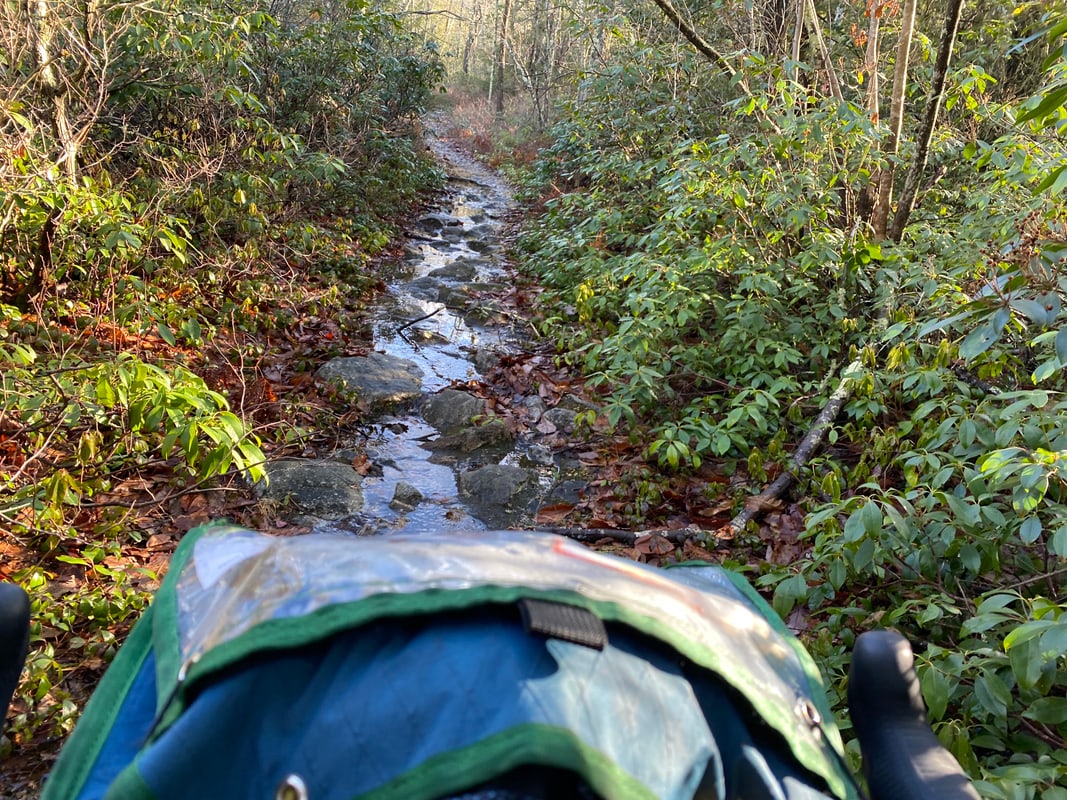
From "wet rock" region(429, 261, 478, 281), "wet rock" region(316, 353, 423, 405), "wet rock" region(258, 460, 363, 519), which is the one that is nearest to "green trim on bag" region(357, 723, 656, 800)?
"wet rock" region(258, 460, 363, 519)

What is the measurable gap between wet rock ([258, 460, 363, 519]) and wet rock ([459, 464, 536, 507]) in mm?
631

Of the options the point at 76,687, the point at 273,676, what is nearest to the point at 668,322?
the point at 76,687

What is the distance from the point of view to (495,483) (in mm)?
4188

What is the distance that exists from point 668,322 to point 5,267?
388 cm

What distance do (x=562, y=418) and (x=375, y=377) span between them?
4.69 ft

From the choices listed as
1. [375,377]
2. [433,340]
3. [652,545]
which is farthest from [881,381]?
[433,340]

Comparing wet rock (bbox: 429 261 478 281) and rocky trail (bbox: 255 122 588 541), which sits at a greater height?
wet rock (bbox: 429 261 478 281)

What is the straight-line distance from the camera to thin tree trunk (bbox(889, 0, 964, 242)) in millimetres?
3795

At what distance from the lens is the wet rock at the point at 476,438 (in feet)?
15.5

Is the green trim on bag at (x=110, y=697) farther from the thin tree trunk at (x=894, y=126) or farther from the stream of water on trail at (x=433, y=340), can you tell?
the thin tree trunk at (x=894, y=126)

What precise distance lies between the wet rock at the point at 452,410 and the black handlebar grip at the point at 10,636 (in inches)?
140

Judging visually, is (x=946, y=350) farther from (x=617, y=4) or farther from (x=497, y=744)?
(x=617, y=4)

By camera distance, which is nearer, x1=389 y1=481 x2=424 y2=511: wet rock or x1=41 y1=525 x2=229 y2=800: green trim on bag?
x1=41 y1=525 x2=229 y2=800: green trim on bag

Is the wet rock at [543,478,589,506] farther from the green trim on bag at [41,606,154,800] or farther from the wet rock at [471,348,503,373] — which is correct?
the green trim on bag at [41,606,154,800]
